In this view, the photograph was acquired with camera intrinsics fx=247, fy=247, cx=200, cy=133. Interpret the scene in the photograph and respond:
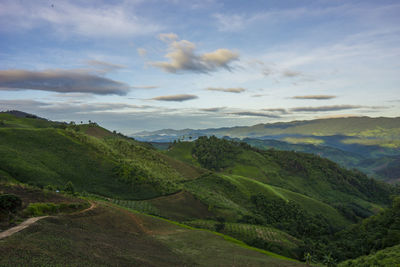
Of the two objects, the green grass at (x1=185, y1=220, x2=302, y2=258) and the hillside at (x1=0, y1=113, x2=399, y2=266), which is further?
the green grass at (x1=185, y1=220, x2=302, y2=258)

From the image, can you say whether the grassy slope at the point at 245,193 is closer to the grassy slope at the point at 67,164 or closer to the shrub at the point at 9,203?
the grassy slope at the point at 67,164

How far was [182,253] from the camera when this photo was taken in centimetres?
4112

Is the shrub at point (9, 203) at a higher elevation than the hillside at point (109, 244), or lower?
higher

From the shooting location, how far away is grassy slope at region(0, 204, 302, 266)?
25289mm

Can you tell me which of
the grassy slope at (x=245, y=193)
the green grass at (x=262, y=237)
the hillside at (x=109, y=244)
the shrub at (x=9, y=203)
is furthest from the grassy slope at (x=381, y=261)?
the grassy slope at (x=245, y=193)

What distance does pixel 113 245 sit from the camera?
1368 inches

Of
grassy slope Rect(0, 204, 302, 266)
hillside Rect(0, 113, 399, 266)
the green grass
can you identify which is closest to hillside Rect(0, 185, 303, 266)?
grassy slope Rect(0, 204, 302, 266)

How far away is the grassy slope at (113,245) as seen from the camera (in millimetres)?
25289

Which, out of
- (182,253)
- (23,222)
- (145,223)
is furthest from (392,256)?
(23,222)

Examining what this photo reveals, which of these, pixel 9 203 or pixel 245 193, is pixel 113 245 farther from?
pixel 245 193

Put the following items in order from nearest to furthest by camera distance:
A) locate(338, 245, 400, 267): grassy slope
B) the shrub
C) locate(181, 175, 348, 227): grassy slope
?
the shrub < locate(338, 245, 400, 267): grassy slope < locate(181, 175, 348, 227): grassy slope

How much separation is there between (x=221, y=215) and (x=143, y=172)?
38959 millimetres

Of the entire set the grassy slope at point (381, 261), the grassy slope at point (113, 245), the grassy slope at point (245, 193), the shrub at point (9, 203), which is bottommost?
the grassy slope at point (245, 193)

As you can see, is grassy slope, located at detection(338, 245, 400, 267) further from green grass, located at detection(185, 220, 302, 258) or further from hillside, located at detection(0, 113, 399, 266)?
green grass, located at detection(185, 220, 302, 258)
